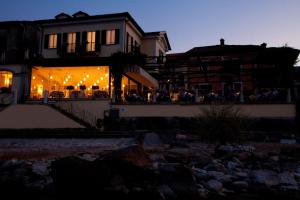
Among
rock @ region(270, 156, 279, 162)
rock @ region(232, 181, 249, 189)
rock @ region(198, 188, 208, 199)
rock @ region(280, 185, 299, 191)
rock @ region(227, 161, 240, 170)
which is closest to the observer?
rock @ region(198, 188, 208, 199)

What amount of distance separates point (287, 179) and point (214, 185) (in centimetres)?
228

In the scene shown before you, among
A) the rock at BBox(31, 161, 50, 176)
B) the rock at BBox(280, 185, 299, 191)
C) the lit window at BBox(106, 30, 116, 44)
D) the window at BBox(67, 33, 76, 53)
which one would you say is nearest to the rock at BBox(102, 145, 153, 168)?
the rock at BBox(31, 161, 50, 176)

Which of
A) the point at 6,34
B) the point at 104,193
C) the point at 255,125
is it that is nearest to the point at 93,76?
the point at 6,34

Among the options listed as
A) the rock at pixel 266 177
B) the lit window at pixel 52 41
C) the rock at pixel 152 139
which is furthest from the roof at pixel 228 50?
the rock at pixel 266 177

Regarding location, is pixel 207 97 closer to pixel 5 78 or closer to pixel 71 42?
pixel 71 42

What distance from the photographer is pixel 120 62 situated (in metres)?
23.8

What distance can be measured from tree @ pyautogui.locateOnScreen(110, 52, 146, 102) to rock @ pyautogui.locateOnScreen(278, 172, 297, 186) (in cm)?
1556

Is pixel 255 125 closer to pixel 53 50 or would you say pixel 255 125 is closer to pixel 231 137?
pixel 231 137

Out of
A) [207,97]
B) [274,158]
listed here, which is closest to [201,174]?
[274,158]

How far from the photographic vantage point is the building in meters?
26.1

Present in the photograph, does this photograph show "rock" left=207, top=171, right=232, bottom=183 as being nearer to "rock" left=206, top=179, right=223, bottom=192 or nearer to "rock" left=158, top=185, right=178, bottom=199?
"rock" left=206, top=179, right=223, bottom=192

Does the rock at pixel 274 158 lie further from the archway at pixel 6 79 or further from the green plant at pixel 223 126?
the archway at pixel 6 79

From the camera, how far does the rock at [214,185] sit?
816 centimetres

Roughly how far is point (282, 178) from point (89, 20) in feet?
72.2
